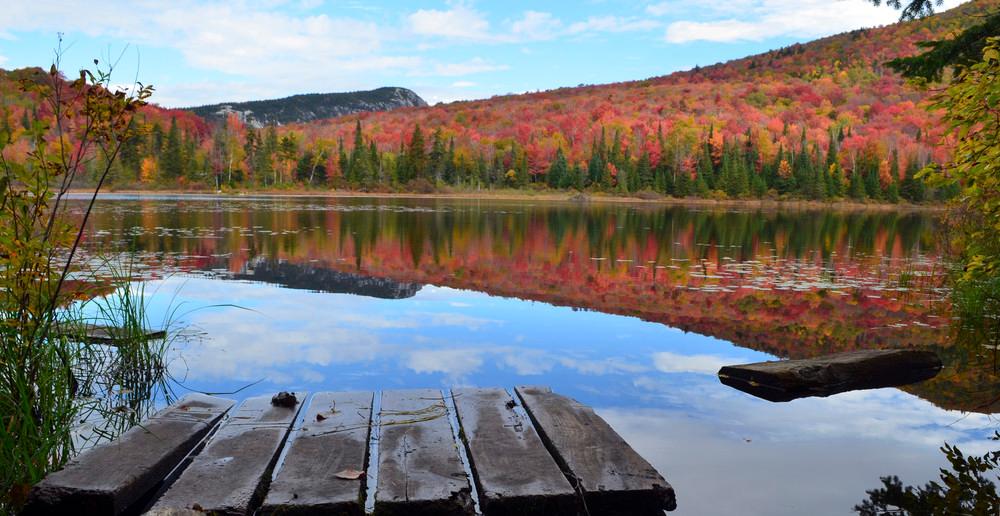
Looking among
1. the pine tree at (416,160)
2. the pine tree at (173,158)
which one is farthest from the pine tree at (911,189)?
the pine tree at (173,158)

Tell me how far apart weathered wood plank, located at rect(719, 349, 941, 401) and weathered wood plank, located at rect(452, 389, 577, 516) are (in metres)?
3.39

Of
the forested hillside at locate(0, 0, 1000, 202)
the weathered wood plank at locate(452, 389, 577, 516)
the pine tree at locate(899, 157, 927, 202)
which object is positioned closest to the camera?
the weathered wood plank at locate(452, 389, 577, 516)

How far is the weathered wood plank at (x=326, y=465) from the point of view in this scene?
11.4ft

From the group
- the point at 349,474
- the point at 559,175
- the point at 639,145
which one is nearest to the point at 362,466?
the point at 349,474

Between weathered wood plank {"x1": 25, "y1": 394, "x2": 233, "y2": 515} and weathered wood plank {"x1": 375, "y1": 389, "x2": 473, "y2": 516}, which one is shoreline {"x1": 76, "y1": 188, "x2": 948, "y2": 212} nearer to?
weathered wood plank {"x1": 375, "y1": 389, "x2": 473, "y2": 516}

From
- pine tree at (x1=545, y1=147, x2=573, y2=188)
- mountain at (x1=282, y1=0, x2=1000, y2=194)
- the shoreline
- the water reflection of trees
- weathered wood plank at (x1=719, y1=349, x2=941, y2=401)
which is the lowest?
the shoreline

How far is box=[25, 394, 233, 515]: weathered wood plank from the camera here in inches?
137

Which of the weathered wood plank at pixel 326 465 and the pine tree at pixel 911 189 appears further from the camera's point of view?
the pine tree at pixel 911 189

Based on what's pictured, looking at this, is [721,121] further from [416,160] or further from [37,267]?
[37,267]

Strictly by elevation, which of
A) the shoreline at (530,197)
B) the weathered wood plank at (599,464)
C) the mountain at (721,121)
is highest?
the mountain at (721,121)

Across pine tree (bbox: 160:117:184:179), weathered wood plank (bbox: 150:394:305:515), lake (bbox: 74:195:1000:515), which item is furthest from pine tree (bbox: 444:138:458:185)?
weathered wood plank (bbox: 150:394:305:515)

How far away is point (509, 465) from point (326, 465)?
3.23 ft

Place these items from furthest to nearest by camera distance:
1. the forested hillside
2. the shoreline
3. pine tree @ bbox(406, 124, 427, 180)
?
1. pine tree @ bbox(406, 124, 427, 180)
2. the forested hillside
3. the shoreline

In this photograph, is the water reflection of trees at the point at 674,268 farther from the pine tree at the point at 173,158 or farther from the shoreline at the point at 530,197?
the pine tree at the point at 173,158
